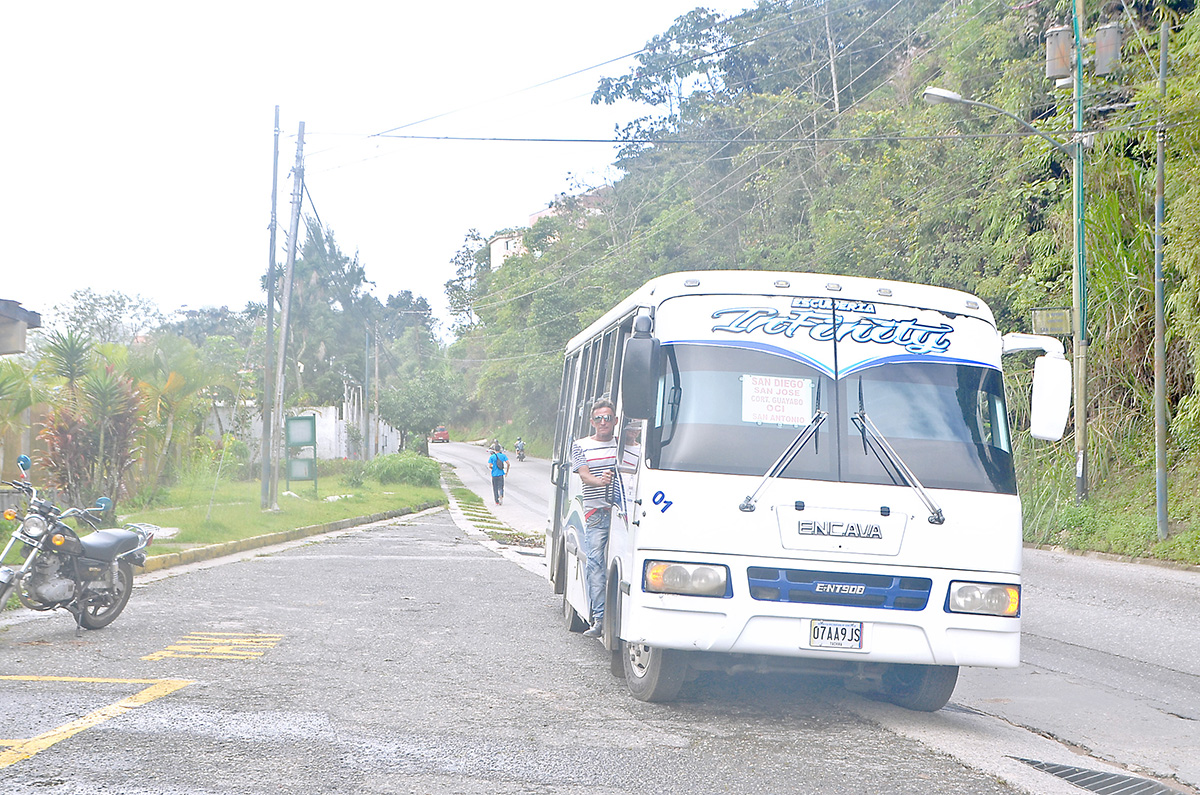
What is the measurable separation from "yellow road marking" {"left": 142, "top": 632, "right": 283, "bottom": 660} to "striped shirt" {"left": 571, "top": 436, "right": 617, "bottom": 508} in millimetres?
2602

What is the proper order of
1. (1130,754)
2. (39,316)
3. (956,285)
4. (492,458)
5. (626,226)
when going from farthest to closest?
1. (626,226)
2. (492,458)
3. (956,285)
4. (39,316)
5. (1130,754)

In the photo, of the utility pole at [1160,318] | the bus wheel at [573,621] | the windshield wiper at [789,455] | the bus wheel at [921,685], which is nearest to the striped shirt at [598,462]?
the windshield wiper at [789,455]

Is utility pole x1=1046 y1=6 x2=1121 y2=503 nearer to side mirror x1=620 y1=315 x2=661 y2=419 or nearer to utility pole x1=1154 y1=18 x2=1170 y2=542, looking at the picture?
utility pole x1=1154 y1=18 x2=1170 y2=542

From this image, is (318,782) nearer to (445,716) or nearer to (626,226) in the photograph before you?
(445,716)

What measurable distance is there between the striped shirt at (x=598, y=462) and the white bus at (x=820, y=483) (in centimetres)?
57

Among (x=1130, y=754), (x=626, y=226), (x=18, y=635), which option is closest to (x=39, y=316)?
(x=18, y=635)

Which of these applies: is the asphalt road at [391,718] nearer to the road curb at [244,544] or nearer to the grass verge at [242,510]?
the road curb at [244,544]

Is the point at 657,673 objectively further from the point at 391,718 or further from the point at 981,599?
the point at 981,599

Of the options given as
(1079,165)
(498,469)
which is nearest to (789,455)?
(1079,165)

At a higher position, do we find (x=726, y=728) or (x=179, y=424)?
(x=179, y=424)

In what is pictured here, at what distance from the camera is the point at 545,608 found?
37.6 ft

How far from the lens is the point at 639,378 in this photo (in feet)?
20.9

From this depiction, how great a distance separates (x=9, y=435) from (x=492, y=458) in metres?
17.1

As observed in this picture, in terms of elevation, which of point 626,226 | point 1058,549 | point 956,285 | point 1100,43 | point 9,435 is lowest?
point 1058,549
